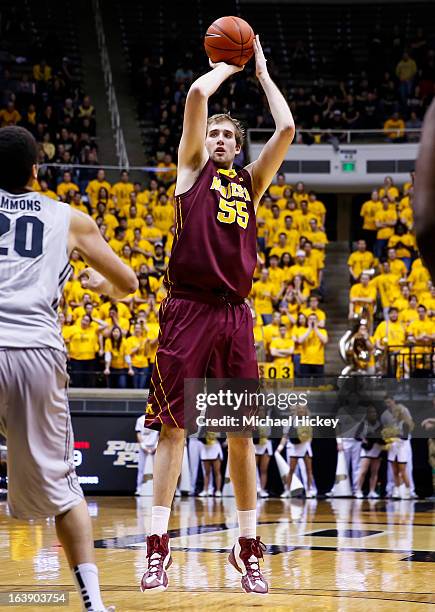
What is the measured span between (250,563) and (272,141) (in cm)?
231

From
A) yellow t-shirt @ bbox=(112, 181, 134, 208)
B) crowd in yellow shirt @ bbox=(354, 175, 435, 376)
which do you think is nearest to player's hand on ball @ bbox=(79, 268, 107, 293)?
crowd in yellow shirt @ bbox=(354, 175, 435, 376)

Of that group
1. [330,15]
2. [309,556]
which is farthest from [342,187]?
[309,556]

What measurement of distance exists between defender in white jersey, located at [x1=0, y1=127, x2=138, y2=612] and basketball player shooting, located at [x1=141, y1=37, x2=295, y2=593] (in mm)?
1372

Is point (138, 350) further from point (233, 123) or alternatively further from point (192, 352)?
point (192, 352)

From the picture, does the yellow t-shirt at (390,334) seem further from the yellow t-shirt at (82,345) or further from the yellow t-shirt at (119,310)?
the yellow t-shirt at (82,345)

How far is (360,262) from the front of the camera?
743 inches

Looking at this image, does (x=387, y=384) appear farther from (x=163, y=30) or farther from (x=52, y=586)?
(x=163, y=30)

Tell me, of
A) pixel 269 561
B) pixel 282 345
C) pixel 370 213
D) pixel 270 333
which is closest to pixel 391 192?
pixel 370 213

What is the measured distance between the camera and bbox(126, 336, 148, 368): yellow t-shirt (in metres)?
15.7

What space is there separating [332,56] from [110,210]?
9397mm

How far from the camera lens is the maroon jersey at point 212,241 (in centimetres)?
545

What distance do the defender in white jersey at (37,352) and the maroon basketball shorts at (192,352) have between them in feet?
4.60

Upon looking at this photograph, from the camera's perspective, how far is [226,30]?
5680mm

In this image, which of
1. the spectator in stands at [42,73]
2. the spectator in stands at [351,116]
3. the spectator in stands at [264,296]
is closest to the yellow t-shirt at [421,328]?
the spectator in stands at [264,296]
